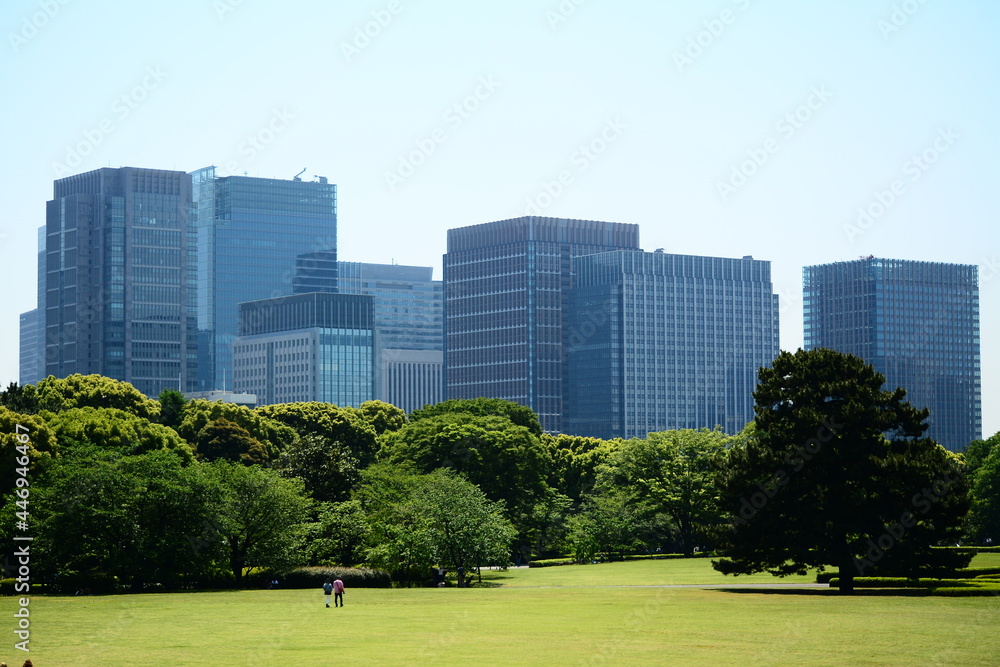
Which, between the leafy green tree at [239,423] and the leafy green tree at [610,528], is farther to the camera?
the leafy green tree at [239,423]

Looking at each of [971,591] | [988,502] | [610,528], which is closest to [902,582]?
[971,591]

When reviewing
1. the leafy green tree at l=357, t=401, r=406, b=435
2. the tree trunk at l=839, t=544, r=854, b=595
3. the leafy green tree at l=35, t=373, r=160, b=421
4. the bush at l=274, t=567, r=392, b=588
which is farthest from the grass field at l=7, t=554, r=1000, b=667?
the leafy green tree at l=357, t=401, r=406, b=435

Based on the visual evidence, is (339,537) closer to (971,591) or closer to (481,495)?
(481,495)

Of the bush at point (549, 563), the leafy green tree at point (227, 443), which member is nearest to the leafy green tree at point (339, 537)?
the bush at point (549, 563)

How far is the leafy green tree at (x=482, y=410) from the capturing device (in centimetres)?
10819

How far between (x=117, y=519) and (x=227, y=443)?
46.0 m

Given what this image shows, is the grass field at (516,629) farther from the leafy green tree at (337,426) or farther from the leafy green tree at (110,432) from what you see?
the leafy green tree at (337,426)

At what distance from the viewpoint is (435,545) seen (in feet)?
239

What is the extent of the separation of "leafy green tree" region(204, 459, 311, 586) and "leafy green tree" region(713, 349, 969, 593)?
24.8m

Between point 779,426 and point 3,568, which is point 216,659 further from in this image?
point 3,568

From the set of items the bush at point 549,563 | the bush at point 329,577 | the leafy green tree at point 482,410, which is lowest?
the bush at point 549,563

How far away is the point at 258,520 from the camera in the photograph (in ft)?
234

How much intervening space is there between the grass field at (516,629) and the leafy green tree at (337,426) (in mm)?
58575

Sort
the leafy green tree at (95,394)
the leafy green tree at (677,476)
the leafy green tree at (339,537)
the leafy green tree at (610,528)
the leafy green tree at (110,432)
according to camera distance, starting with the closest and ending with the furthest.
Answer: the leafy green tree at (110,432) → the leafy green tree at (339,537) → the leafy green tree at (610,528) → the leafy green tree at (677,476) → the leafy green tree at (95,394)
